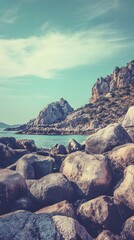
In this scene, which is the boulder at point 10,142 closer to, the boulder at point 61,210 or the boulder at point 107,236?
the boulder at point 61,210

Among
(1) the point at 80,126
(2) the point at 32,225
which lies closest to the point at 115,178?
(2) the point at 32,225

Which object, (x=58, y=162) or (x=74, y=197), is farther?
(x=58, y=162)

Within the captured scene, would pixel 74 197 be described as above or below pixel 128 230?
above

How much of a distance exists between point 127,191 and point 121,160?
7.35 feet

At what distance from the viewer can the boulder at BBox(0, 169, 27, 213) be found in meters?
11.5

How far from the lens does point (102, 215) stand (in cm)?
1079

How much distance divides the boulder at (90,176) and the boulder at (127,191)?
79cm

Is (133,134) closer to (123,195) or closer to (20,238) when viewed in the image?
(123,195)

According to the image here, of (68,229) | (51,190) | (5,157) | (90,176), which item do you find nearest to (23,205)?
(51,190)

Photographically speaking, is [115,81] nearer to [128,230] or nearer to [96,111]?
[96,111]

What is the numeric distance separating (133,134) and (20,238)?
10625 mm

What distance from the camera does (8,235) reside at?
892 cm

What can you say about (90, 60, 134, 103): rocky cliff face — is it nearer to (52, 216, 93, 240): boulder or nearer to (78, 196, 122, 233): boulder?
(78, 196, 122, 233): boulder

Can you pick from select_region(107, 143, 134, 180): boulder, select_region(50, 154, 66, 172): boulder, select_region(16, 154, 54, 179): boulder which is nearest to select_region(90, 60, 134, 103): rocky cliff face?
select_region(50, 154, 66, 172): boulder
